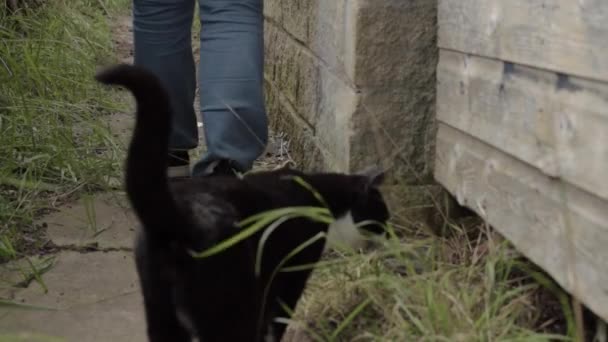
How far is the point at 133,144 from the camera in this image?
5.19 ft

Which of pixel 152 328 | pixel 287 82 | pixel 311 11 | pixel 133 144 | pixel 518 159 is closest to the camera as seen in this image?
pixel 133 144

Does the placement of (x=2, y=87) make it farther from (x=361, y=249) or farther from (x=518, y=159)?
(x=518, y=159)

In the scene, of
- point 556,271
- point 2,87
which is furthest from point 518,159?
point 2,87

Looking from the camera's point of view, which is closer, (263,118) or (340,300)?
(340,300)

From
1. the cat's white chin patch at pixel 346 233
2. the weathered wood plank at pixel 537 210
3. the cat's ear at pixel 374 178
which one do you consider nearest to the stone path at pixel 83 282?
the cat's white chin patch at pixel 346 233

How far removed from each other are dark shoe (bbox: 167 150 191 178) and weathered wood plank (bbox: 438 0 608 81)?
1.24m

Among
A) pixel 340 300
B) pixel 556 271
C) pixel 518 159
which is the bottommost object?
pixel 340 300

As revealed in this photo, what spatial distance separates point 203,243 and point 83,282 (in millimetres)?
934

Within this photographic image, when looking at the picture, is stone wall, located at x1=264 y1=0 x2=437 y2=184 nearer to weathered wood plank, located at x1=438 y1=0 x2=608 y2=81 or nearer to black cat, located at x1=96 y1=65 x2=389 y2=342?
weathered wood plank, located at x1=438 y1=0 x2=608 y2=81

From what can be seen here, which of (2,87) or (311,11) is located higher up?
(311,11)

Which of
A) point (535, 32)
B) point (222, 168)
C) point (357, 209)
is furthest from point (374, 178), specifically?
point (222, 168)

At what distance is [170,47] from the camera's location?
9.94 ft

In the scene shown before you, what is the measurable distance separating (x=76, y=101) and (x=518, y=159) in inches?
101

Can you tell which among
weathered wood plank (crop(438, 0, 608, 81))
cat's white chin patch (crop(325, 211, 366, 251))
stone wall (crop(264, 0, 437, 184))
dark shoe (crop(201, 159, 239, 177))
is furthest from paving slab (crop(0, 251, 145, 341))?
weathered wood plank (crop(438, 0, 608, 81))
